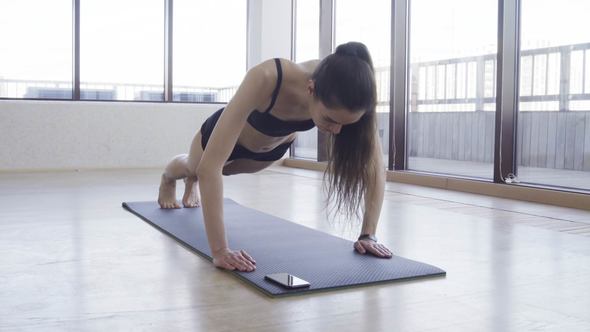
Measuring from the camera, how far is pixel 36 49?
6.11m

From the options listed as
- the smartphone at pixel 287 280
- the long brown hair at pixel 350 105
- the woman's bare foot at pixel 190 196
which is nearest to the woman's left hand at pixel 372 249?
the long brown hair at pixel 350 105

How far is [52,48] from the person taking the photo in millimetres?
6145

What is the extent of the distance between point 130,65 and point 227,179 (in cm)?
228

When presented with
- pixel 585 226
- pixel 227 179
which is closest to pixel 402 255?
pixel 585 226

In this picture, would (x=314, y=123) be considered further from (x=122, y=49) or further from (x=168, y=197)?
(x=122, y=49)

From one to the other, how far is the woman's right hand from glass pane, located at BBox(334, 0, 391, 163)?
3.24 meters

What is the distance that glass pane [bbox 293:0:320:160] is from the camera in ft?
21.6

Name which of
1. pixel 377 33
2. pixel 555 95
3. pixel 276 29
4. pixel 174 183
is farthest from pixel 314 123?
pixel 276 29

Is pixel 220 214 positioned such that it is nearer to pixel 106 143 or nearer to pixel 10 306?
pixel 10 306

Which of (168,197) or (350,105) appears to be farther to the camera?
(168,197)

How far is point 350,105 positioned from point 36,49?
5406 millimetres

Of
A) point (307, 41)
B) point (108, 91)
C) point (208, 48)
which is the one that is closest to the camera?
point (108, 91)

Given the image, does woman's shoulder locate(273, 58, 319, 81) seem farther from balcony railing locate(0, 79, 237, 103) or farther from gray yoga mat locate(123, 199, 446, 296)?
balcony railing locate(0, 79, 237, 103)

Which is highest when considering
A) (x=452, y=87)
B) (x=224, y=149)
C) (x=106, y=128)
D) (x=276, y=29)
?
(x=276, y=29)
